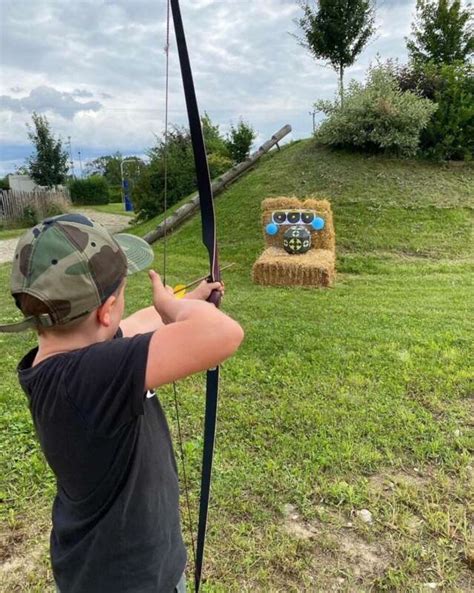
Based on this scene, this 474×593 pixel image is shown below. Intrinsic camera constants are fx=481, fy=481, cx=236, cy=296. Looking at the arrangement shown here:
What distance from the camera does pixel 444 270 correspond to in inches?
291

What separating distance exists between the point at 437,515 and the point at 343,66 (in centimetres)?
→ 1264

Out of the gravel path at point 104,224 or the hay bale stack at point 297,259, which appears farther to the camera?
the gravel path at point 104,224

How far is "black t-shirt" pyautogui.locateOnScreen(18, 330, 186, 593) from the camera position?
791 mm

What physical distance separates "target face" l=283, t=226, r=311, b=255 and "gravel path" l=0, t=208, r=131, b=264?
132 inches

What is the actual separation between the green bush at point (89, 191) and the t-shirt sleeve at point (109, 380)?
81.5ft

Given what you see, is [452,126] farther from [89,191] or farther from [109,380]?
[89,191]

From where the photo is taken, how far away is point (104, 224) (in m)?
12.2

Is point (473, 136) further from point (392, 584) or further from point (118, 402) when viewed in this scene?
point (118, 402)

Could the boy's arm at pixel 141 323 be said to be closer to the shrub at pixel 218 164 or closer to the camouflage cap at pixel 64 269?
the camouflage cap at pixel 64 269

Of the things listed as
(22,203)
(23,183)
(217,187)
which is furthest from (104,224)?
(23,183)

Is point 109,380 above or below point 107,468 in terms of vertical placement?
above

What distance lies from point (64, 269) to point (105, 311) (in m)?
0.11

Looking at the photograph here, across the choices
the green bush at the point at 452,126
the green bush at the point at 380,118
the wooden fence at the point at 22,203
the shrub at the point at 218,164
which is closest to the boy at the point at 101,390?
the green bush at the point at 380,118

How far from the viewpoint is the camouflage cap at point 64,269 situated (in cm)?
79
